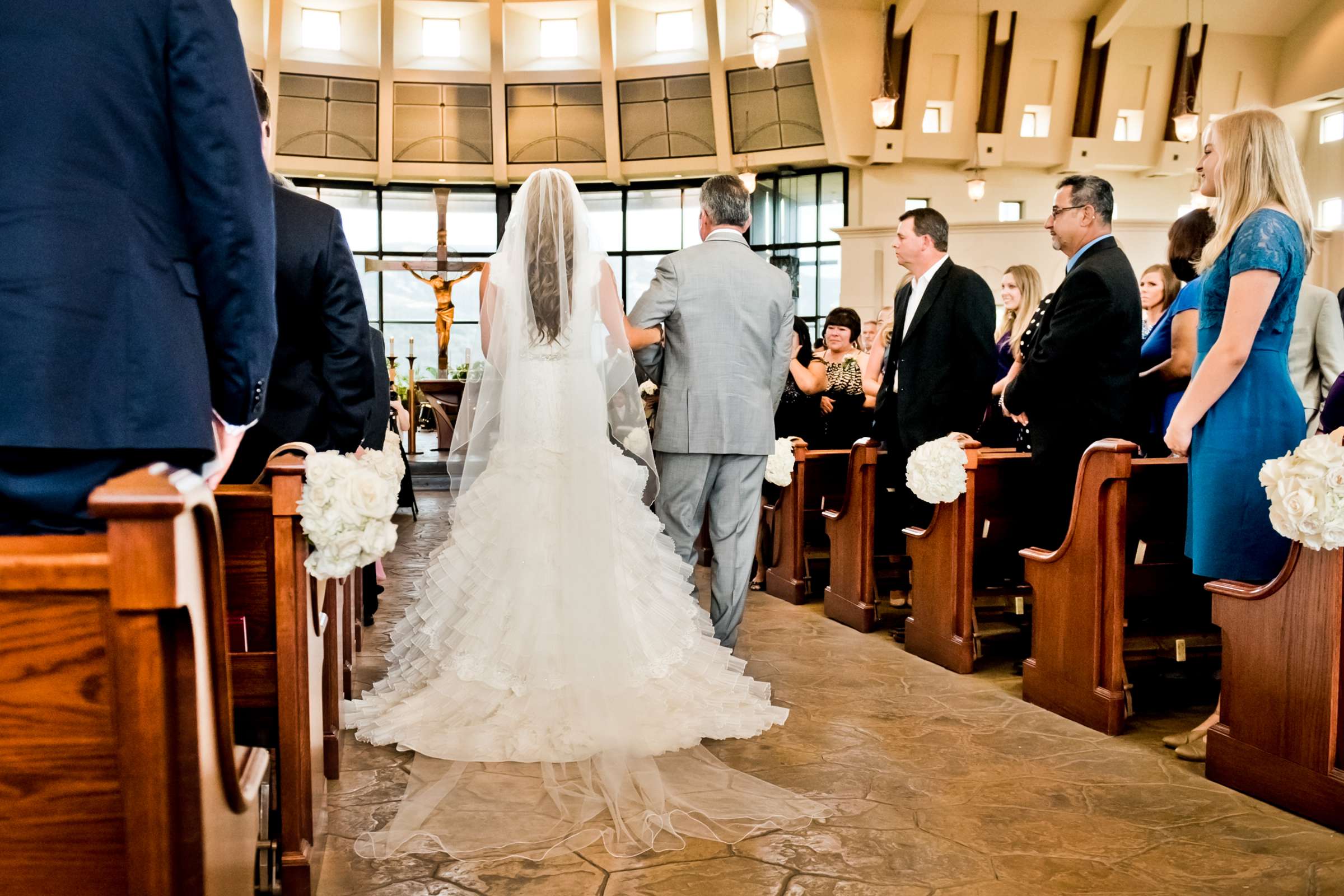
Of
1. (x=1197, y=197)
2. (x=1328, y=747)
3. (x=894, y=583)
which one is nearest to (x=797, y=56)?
(x=1197, y=197)

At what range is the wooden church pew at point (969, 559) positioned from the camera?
14.1 feet

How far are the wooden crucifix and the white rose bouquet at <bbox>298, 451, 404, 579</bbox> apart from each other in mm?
10094

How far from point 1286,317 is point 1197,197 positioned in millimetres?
13749

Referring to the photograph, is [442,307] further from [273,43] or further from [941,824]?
[941,824]

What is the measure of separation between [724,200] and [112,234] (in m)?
2.94

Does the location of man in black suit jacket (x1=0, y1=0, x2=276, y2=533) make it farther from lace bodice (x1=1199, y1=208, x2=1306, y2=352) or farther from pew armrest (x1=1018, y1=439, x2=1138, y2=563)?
pew armrest (x1=1018, y1=439, x2=1138, y2=563)

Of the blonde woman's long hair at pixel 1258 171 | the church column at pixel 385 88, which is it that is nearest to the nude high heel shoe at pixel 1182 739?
the blonde woman's long hair at pixel 1258 171

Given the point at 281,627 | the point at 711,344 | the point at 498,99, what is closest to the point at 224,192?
the point at 281,627

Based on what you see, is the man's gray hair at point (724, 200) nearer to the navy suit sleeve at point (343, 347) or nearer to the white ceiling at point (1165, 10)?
the navy suit sleeve at point (343, 347)

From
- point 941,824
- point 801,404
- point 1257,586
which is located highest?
point 801,404

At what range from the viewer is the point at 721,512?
162 inches

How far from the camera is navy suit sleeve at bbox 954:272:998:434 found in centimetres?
455

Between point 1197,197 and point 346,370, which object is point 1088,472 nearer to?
point 346,370

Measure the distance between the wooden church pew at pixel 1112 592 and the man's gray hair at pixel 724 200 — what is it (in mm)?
1560
